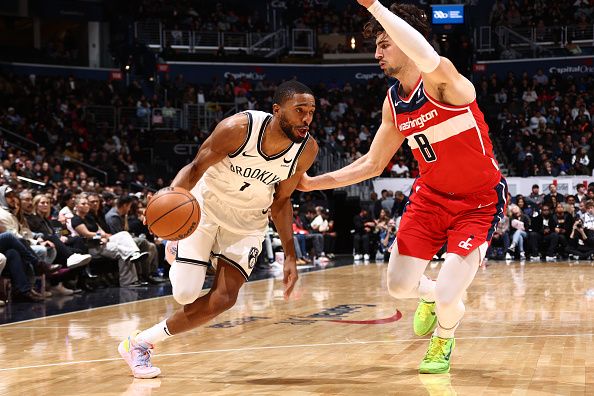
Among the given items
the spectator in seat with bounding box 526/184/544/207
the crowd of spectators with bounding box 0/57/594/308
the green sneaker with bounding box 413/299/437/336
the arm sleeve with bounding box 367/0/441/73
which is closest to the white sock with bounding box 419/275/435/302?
the green sneaker with bounding box 413/299/437/336

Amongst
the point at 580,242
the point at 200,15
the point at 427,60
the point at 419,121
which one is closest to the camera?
the point at 427,60

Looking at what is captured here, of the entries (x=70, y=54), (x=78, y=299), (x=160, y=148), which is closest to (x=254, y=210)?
(x=78, y=299)

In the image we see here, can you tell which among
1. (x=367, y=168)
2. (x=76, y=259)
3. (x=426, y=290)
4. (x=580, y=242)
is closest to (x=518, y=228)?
(x=580, y=242)

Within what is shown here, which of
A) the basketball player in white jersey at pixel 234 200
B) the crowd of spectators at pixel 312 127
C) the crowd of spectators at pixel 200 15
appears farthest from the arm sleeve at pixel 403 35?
the crowd of spectators at pixel 200 15

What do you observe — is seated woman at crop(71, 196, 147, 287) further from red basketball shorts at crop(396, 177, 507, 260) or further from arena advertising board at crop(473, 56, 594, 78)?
→ arena advertising board at crop(473, 56, 594, 78)

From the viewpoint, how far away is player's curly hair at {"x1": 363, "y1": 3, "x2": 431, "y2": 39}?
219 inches

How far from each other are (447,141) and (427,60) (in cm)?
77

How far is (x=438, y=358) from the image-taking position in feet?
19.1

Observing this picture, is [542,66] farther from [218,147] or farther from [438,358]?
[218,147]

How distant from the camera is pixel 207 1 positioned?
32.8 metres

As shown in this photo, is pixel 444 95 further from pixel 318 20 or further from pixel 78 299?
pixel 318 20

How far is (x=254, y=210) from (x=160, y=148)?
2056 cm

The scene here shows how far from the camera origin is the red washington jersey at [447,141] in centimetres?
548

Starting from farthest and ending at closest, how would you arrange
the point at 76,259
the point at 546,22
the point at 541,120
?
1. the point at 546,22
2. the point at 541,120
3. the point at 76,259
